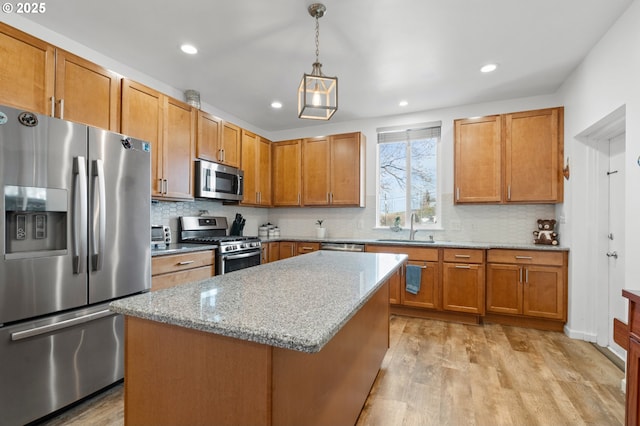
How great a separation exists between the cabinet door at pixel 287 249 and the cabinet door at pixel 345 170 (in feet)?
2.81

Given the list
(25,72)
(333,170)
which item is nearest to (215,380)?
(25,72)

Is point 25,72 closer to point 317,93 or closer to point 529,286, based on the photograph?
point 317,93

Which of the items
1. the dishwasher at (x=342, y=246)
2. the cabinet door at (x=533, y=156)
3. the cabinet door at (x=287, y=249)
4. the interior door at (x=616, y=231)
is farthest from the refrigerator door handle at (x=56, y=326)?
the cabinet door at (x=533, y=156)

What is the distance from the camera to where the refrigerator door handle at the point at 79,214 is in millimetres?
1900

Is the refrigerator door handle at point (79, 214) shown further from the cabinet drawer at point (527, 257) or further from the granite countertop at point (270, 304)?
the cabinet drawer at point (527, 257)

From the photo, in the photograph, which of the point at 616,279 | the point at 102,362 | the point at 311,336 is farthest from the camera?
the point at 616,279

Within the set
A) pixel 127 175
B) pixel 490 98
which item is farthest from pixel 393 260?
pixel 490 98

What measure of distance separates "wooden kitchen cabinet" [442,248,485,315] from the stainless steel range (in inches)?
92.4

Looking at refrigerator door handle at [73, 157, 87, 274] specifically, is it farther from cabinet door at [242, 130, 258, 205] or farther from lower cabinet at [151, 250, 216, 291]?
cabinet door at [242, 130, 258, 205]

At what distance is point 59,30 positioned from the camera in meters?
2.41

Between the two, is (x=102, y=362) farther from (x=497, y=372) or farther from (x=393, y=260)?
(x=497, y=372)

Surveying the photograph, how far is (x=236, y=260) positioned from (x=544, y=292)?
11.2 ft

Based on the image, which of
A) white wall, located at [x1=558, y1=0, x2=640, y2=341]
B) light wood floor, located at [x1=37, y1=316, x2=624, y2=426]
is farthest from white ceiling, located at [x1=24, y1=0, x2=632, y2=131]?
light wood floor, located at [x1=37, y1=316, x2=624, y2=426]

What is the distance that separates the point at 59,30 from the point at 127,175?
4.52 ft
